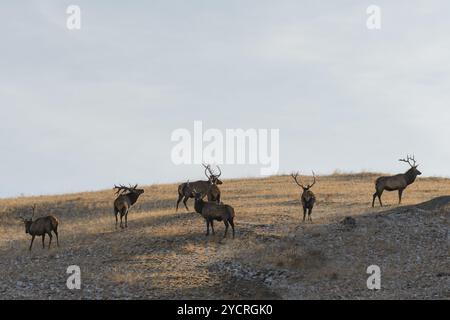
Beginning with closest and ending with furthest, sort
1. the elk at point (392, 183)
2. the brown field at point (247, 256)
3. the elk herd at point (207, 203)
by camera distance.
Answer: the brown field at point (247, 256)
the elk herd at point (207, 203)
the elk at point (392, 183)

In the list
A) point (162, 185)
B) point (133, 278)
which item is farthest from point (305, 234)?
point (162, 185)

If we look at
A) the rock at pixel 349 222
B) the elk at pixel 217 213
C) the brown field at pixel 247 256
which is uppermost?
the elk at pixel 217 213

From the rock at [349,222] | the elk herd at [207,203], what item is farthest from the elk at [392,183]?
the rock at [349,222]

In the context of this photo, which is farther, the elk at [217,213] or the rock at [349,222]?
the rock at [349,222]

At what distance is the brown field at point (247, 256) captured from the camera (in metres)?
28.0

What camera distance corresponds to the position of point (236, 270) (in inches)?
1169

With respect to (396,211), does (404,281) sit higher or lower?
lower

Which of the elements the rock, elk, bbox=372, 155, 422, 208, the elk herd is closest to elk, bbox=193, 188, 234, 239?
the elk herd

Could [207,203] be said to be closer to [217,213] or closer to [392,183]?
[217,213]

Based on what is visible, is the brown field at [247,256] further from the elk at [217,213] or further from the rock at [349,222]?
the elk at [217,213]

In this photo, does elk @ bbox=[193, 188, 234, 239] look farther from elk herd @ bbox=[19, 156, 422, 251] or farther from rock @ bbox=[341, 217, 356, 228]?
rock @ bbox=[341, 217, 356, 228]

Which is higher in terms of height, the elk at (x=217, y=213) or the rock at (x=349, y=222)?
the elk at (x=217, y=213)
